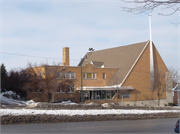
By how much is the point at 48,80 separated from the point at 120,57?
23.8m

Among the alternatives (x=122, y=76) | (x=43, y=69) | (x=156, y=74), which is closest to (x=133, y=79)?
(x=122, y=76)

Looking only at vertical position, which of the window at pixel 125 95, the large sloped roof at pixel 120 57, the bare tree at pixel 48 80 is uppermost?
the large sloped roof at pixel 120 57

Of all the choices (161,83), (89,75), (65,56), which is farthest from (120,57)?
(65,56)

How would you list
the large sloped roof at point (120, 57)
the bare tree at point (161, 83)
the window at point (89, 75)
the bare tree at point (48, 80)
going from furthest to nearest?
1. the large sloped roof at point (120, 57)
2. the bare tree at point (161, 83)
3. the window at point (89, 75)
4. the bare tree at point (48, 80)

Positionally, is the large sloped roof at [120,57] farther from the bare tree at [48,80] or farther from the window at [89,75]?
the bare tree at [48,80]

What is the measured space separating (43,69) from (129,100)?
18.5 meters

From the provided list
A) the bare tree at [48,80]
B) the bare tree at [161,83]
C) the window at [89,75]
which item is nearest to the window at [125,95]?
the bare tree at [161,83]

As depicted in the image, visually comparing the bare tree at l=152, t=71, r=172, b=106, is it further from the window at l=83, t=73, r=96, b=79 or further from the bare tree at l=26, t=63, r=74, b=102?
the bare tree at l=26, t=63, r=74, b=102

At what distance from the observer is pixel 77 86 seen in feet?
158

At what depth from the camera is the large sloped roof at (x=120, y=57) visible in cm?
5256

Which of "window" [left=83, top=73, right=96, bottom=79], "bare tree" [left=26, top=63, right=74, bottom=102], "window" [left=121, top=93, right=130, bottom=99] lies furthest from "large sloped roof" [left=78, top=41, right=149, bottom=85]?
"bare tree" [left=26, top=63, right=74, bottom=102]

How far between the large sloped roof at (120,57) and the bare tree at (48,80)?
44.3 ft

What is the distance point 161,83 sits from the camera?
5266 cm

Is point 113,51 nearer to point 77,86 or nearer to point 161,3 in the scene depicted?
point 77,86
